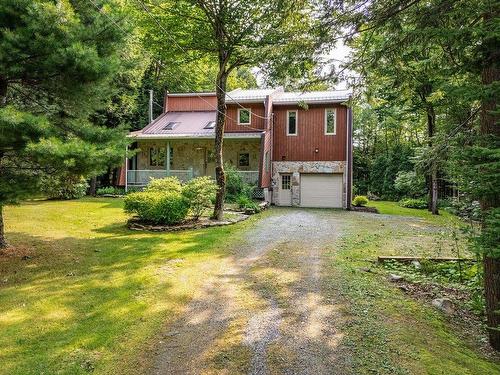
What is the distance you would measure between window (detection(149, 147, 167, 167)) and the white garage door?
28.6ft

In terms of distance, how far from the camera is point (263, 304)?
550 centimetres

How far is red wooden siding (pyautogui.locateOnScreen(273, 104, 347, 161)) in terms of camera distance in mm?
20000

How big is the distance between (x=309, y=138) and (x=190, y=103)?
8541 millimetres

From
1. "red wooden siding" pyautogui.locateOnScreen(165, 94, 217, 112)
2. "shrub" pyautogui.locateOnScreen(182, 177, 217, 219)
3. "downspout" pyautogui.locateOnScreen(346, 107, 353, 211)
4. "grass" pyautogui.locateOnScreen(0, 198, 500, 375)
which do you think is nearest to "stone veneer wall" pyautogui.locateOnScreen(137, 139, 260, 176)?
"red wooden siding" pyautogui.locateOnScreen(165, 94, 217, 112)

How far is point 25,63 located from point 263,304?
19.9 feet

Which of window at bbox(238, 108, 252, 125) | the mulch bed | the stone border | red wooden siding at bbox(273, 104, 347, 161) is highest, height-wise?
window at bbox(238, 108, 252, 125)

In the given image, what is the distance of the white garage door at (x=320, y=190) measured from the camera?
66.7ft

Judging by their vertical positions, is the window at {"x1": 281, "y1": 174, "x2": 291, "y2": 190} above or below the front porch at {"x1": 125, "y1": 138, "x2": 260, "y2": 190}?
below

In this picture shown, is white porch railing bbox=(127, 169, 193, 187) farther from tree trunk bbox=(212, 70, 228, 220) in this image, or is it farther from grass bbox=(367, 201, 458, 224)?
grass bbox=(367, 201, 458, 224)

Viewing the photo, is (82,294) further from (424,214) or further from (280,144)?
(424,214)

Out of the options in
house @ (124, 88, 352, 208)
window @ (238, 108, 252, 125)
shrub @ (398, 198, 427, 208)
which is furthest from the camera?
shrub @ (398, 198, 427, 208)

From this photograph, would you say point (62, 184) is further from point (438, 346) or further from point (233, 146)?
point (233, 146)

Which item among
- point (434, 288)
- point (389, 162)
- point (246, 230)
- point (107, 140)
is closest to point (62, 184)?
point (107, 140)

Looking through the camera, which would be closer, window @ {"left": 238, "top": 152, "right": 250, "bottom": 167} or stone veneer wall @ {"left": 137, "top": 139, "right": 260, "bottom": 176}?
stone veneer wall @ {"left": 137, "top": 139, "right": 260, "bottom": 176}
